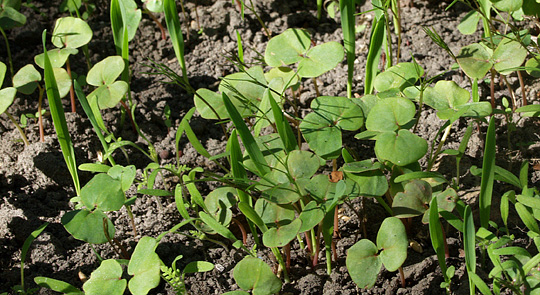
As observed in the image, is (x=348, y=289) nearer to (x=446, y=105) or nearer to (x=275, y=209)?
(x=275, y=209)

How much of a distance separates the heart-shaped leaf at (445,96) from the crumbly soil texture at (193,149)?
0.26m

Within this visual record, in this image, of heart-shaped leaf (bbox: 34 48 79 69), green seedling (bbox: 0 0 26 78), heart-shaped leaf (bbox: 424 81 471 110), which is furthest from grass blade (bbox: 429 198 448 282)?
green seedling (bbox: 0 0 26 78)

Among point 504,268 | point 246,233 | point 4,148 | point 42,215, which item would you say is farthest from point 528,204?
point 4,148

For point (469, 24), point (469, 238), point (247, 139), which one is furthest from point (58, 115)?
point (469, 24)

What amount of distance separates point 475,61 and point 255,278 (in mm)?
1012

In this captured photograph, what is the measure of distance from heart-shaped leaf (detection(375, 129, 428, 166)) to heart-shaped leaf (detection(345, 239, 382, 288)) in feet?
0.79

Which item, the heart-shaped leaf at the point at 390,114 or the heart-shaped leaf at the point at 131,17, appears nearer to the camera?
the heart-shaped leaf at the point at 390,114

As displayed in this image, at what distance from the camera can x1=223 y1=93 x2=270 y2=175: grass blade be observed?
1.50m

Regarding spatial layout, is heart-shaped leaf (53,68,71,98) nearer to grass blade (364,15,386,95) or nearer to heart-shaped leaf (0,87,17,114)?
heart-shaped leaf (0,87,17,114)

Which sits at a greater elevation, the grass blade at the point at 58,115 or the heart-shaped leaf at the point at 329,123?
the grass blade at the point at 58,115

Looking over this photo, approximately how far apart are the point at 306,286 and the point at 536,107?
896mm

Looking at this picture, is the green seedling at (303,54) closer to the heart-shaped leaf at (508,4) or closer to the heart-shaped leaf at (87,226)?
the heart-shaped leaf at (508,4)

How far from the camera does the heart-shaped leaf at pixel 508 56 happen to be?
1.72 meters

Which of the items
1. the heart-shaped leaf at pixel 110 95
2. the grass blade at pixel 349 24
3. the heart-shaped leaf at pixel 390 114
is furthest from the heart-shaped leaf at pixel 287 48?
the heart-shaped leaf at pixel 110 95
